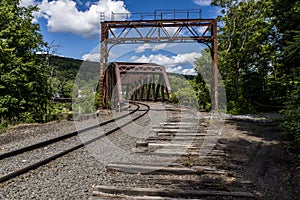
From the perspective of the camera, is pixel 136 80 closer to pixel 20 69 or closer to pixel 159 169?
pixel 20 69

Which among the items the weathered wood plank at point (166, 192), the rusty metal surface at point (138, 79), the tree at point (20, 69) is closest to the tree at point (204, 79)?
the rusty metal surface at point (138, 79)

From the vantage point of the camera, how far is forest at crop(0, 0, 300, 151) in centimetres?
1223

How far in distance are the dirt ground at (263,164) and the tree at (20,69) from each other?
34.3 ft

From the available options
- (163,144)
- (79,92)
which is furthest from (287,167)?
(79,92)

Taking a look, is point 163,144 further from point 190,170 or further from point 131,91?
point 131,91

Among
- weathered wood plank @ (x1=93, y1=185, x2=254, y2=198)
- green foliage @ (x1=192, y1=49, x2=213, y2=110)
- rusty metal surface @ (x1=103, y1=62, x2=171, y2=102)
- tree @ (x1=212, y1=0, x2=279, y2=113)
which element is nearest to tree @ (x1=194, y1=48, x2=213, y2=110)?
green foliage @ (x1=192, y1=49, x2=213, y2=110)

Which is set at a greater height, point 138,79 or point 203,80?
point 138,79

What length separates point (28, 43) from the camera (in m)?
14.4

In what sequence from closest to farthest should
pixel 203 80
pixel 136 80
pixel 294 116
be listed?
pixel 294 116 < pixel 203 80 < pixel 136 80

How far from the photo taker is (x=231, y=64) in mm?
23547

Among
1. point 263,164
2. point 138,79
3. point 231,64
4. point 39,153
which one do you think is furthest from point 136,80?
point 263,164

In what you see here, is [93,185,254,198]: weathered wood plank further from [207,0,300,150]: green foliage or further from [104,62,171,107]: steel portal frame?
[207,0,300,150]: green foliage

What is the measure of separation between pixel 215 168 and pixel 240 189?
0.86 meters

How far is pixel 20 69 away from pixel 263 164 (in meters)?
12.4
